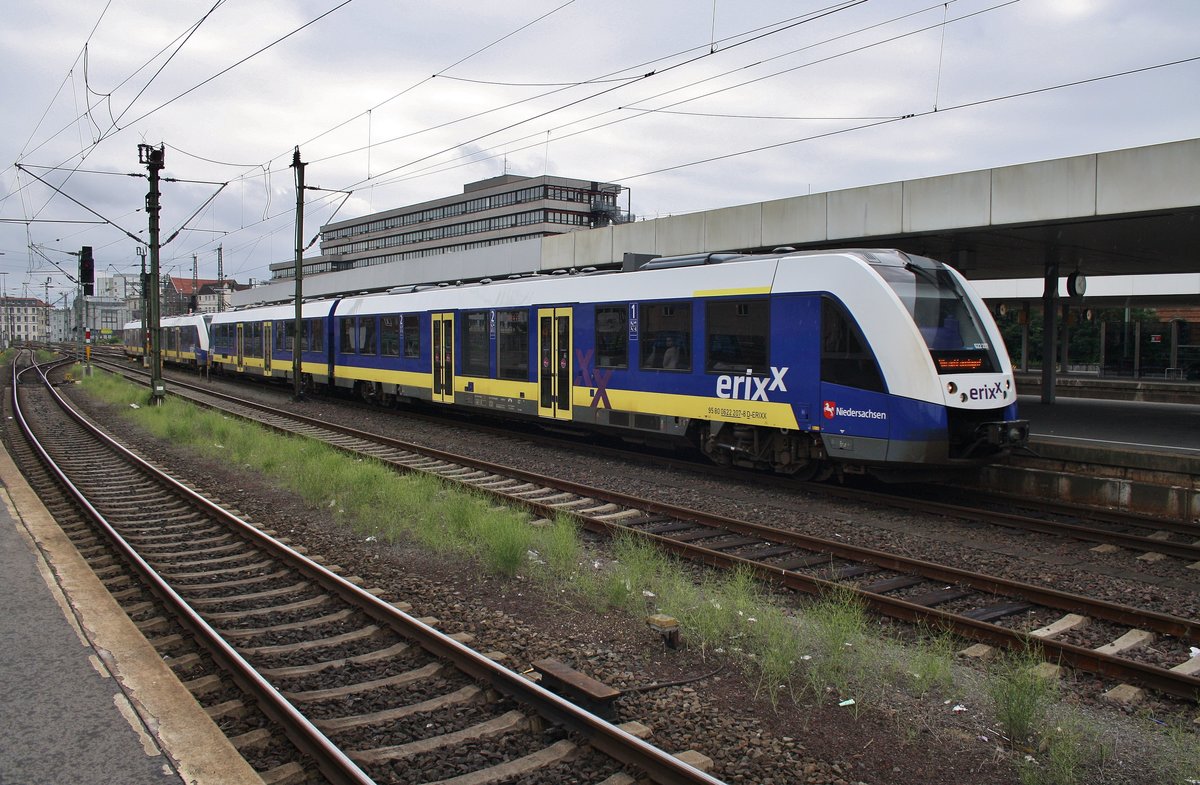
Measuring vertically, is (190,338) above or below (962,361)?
above

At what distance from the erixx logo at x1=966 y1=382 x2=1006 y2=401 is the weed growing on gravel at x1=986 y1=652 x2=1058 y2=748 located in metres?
5.48

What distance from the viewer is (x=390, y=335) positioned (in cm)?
2150

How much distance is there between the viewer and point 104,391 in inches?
1117

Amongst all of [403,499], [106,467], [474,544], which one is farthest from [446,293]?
[474,544]

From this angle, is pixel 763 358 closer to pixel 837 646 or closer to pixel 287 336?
pixel 837 646

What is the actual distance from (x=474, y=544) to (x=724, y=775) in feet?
15.3

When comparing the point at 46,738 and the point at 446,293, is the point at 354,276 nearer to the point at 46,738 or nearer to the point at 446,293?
the point at 446,293

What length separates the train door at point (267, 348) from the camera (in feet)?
99.6

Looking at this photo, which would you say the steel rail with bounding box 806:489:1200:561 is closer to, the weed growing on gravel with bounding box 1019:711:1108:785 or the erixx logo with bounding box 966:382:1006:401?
the erixx logo with bounding box 966:382:1006:401

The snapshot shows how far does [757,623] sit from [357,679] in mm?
2738

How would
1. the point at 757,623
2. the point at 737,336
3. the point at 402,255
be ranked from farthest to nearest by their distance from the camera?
1. the point at 402,255
2. the point at 737,336
3. the point at 757,623

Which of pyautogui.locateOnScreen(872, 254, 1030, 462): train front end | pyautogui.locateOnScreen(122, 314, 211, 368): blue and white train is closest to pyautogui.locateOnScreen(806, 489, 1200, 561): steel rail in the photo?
pyautogui.locateOnScreen(872, 254, 1030, 462): train front end

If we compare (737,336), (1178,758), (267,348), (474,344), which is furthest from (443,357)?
(1178,758)

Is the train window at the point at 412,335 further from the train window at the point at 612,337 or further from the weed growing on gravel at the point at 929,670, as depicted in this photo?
the weed growing on gravel at the point at 929,670
